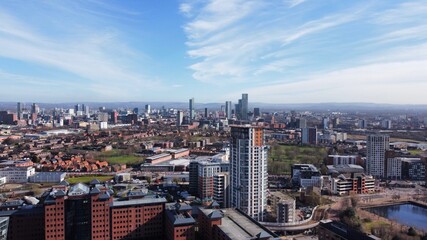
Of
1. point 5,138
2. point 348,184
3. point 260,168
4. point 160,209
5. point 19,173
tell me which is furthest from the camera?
point 5,138

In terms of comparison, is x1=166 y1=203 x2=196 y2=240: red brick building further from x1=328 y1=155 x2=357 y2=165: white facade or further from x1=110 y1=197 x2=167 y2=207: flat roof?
x1=328 y1=155 x2=357 y2=165: white facade

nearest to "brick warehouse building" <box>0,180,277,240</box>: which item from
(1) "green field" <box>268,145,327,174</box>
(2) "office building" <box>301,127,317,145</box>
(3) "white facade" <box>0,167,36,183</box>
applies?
(3) "white facade" <box>0,167,36,183</box>

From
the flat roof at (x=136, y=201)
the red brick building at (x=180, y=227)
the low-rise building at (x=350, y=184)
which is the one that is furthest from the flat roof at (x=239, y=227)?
the low-rise building at (x=350, y=184)

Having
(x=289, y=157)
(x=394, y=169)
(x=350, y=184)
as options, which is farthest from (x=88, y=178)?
(x=394, y=169)

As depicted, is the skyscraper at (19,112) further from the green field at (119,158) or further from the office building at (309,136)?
the office building at (309,136)

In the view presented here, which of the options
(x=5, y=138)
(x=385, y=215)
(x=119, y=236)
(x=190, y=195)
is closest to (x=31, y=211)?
(x=119, y=236)

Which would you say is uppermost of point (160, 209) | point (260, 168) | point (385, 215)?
point (260, 168)

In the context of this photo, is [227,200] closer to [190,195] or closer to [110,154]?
[190,195]
